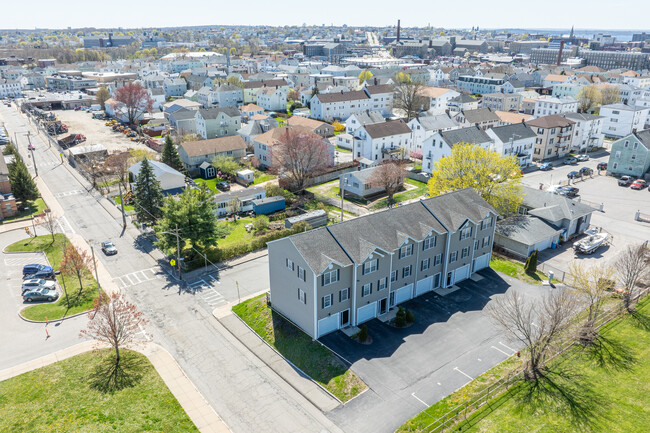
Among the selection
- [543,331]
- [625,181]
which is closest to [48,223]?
[543,331]

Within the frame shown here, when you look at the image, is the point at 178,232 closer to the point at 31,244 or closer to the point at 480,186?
the point at 31,244

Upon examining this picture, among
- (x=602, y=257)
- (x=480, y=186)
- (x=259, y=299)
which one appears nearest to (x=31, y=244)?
(x=259, y=299)

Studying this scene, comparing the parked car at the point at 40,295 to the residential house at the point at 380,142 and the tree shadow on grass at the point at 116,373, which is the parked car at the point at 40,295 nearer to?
the tree shadow on grass at the point at 116,373

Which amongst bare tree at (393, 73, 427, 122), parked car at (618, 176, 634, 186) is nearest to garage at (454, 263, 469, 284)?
parked car at (618, 176, 634, 186)

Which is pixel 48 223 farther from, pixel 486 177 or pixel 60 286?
pixel 486 177

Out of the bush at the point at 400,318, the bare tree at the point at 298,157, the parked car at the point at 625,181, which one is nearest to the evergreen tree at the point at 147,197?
the bare tree at the point at 298,157

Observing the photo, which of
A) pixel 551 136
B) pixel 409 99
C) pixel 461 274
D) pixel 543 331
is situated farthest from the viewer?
pixel 409 99
